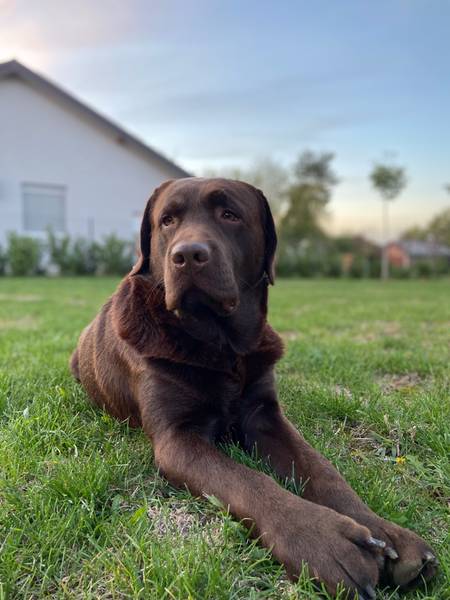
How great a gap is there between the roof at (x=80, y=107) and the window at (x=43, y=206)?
2.64m

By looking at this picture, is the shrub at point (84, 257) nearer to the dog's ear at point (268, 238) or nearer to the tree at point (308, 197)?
the dog's ear at point (268, 238)

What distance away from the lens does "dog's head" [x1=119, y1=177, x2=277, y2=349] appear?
200cm

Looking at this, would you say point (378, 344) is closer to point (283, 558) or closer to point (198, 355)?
point (198, 355)

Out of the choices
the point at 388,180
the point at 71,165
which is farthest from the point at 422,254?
the point at 71,165

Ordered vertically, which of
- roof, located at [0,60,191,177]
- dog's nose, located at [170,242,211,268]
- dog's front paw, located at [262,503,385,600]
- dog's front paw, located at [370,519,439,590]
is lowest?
dog's front paw, located at [370,519,439,590]

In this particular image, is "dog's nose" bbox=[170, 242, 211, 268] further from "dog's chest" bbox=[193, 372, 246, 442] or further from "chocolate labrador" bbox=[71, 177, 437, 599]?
"dog's chest" bbox=[193, 372, 246, 442]

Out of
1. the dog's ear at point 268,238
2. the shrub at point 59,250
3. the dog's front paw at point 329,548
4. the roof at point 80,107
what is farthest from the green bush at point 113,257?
the dog's front paw at point 329,548

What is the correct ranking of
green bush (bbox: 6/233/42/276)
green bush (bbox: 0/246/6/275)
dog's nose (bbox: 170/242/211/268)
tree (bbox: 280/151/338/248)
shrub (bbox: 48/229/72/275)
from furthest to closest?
tree (bbox: 280/151/338/248)
shrub (bbox: 48/229/72/275)
green bush (bbox: 0/246/6/275)
green bush (bbox: 6/233/42/276)
dog's nose (bbox: 170/242/211/268)

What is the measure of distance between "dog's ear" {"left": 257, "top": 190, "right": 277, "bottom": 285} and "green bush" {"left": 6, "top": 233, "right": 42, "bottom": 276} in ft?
45.2

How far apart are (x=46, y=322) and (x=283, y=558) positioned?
16.9 feet

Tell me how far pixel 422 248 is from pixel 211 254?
1491 inches

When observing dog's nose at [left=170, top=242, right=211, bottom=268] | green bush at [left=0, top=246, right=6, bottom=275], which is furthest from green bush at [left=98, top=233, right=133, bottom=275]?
dog's nose at [left=170, top=242, right=211, bottom=268]

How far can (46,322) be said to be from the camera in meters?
5.96

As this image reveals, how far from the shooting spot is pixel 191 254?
6.32 feet
